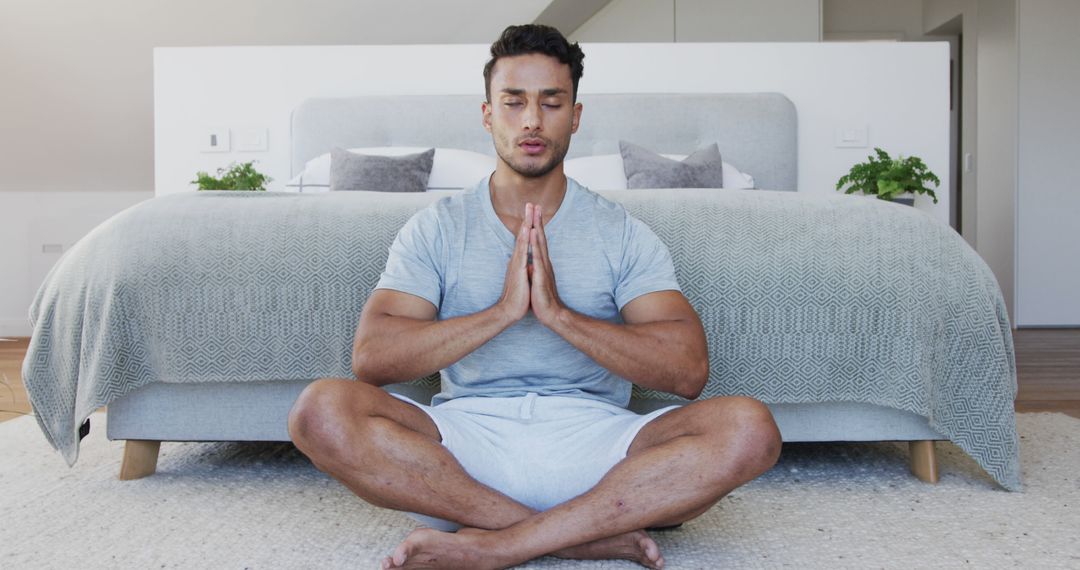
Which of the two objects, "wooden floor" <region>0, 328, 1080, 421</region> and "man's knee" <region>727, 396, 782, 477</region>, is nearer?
"man's knee" <region>727, 396, 782, 477</region>

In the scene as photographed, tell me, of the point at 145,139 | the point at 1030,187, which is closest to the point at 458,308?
the point at 145,139

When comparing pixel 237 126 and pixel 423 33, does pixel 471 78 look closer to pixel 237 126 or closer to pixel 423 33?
pixel 423 33

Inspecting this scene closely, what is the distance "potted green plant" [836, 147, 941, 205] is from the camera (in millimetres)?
3611

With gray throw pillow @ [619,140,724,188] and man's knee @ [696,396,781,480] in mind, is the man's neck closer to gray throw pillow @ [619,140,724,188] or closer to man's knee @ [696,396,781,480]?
man's knee @ [696,396,781,480]

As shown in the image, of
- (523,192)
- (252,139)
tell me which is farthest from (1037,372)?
(252,139)

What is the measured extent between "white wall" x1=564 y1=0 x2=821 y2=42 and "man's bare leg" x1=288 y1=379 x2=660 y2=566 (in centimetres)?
490

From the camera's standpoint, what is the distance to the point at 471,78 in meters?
4.12

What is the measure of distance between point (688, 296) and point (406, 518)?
2.32 ft

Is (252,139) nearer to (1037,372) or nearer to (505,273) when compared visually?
(505,273)

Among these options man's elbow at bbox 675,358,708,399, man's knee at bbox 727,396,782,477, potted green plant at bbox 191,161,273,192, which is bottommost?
man's knee at bbox 727,396,782,477

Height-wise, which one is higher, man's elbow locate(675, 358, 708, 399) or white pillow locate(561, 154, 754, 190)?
white pillow locate(561, 154, 754, 190)

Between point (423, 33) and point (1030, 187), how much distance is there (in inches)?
144

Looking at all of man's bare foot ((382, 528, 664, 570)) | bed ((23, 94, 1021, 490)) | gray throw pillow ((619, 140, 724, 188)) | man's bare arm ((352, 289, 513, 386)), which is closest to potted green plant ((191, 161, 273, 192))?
gray throw pillow ((619, 140, 724, 188))

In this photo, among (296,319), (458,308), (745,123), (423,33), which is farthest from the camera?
(423,33)
